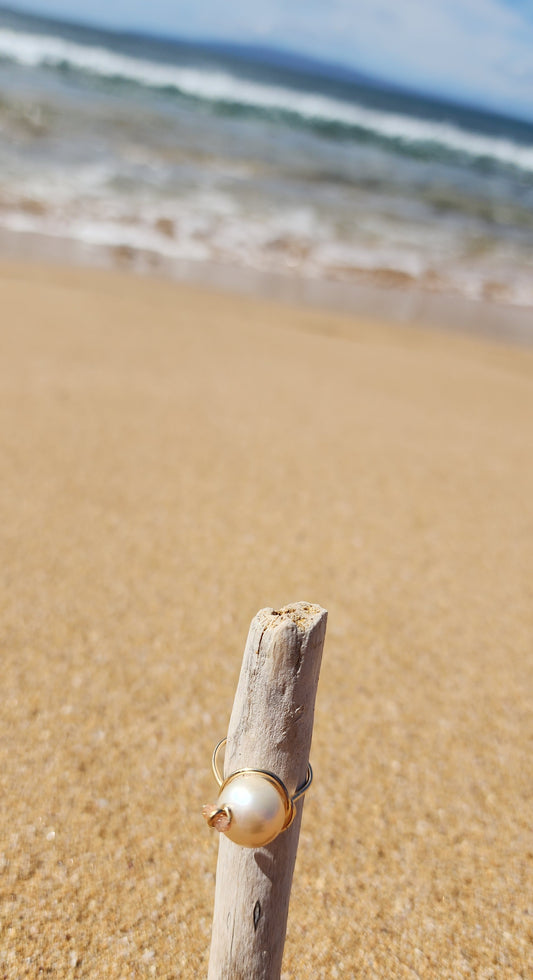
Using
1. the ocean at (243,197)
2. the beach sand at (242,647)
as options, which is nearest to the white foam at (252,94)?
the ocean at (243,197)

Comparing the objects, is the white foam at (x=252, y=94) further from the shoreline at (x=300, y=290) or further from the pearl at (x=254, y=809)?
the pearl at (x=254, y=809)

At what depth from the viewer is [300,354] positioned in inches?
201

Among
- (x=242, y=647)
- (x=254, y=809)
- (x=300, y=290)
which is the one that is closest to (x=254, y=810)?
(x=254, y=809)

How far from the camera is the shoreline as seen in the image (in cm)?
684

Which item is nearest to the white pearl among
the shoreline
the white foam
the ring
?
the ring

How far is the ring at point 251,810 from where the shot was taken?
2.81 ft

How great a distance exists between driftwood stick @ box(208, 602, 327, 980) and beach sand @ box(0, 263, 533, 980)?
371 millimetres

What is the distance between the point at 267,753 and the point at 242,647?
4.14 feet

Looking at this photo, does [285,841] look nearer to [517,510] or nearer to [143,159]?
[517,510]

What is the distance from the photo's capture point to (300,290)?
7.30 metres

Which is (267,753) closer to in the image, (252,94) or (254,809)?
(254,809)

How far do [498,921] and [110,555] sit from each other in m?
1.58

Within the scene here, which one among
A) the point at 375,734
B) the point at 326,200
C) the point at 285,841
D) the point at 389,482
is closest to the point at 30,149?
the point at 326,200

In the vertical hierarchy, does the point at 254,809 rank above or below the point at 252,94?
below
